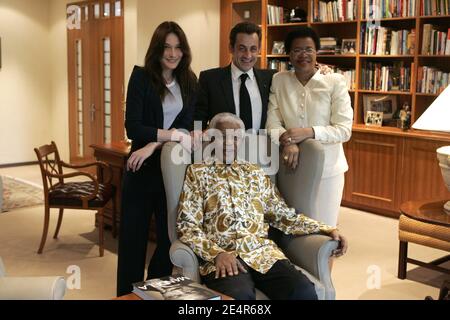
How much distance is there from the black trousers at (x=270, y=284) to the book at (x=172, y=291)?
0.74ft

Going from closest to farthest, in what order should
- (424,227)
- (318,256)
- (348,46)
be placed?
1. (318,256)
2. (424,227)
3. (348,46)

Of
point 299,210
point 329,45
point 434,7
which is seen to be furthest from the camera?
point 329,45

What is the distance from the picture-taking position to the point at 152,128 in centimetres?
271

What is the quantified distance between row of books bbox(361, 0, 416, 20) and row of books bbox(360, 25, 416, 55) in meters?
0.12

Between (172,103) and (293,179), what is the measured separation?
70 centimetres

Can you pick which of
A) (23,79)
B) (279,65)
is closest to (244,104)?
(279,65)

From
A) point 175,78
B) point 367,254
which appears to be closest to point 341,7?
point 367,254

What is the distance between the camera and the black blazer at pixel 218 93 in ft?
9.30

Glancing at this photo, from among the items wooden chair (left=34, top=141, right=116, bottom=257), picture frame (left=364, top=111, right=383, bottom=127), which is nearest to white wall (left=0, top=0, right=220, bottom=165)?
wooden chair (left=34, top=141, right=116, bottom=257)

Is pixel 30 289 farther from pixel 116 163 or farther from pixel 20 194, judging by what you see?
pixel 20 194

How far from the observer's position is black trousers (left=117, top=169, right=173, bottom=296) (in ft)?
9.20

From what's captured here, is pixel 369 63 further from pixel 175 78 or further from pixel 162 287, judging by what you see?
pixel 162 287

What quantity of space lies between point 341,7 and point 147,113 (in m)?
3.46

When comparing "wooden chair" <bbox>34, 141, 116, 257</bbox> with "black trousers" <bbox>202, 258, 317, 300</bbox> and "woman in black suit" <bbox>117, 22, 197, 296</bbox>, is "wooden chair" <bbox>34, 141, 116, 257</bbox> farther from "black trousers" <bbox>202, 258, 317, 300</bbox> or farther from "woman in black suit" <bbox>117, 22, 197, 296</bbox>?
"black trousers" <bbox>202, 258, 317, 300</bbox>
